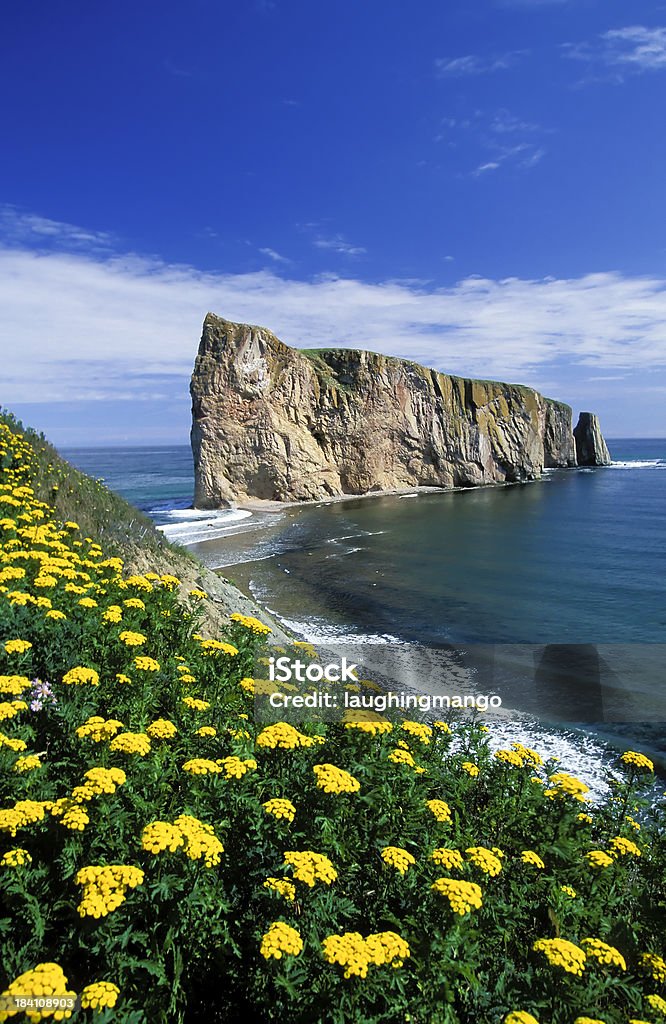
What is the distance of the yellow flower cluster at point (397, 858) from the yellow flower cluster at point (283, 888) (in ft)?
1.77

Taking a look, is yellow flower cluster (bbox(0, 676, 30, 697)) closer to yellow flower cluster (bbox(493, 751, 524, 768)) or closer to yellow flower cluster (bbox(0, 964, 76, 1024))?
yellow flower cluster (bbox(0, 964, 76, 1024))

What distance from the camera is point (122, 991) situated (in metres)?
2.48

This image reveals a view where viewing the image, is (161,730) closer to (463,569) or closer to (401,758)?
(401,758)

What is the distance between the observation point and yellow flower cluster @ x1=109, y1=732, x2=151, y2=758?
3.26m

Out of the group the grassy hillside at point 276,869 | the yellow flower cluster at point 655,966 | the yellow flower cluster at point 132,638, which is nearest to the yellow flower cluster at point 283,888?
the grassy hillside at point 276,869

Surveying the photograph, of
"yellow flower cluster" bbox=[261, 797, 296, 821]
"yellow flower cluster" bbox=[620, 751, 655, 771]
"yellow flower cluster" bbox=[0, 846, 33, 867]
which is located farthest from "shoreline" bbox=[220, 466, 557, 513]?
"yellow flower cluster" bbox=[0, 846, 33, 867]

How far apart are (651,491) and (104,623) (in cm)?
6769

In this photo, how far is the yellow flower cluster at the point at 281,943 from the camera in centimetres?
235

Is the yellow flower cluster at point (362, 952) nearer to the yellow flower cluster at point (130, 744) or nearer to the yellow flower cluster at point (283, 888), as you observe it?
the yellow flower cluster at point (283, 888)

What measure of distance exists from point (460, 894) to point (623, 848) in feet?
6.53

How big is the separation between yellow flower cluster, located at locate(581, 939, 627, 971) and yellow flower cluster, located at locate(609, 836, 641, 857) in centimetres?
122

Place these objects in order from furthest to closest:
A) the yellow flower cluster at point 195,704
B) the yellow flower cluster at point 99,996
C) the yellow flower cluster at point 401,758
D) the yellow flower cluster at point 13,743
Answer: the yellow flower cluster at point 195,704
the yellow flower cluster at point 401,758
the yellow flower cluster at point 13,743
the yellow flower cluster at point 99,996

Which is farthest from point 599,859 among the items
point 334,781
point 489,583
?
point 489,583

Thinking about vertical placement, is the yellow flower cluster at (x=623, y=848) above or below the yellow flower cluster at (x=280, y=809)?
below
